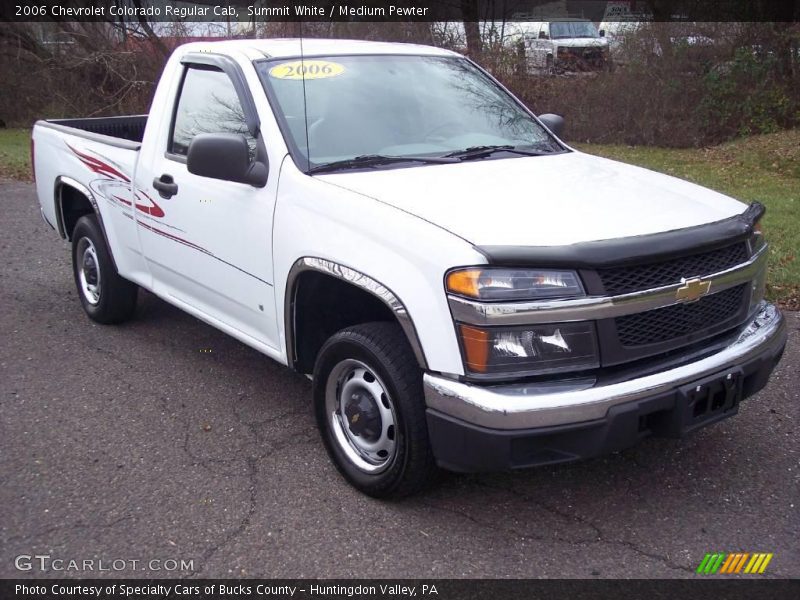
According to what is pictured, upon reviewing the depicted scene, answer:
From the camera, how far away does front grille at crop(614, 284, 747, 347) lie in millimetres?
3137

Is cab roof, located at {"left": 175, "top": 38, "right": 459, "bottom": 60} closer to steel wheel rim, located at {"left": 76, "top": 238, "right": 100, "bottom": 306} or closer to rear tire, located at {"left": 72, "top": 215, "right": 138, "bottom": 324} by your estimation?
rear tire, located at {"left": 72, "top": 215, "right": 138, "bottom": 324}

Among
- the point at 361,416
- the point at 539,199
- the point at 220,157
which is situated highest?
the point at 220,157

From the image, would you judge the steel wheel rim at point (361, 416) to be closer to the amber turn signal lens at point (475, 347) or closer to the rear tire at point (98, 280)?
the amber turn signal lens at point (475, 347)

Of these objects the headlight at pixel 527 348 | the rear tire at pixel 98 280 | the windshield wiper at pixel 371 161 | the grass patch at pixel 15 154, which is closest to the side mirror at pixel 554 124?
the windshield wiper at pixel 371 161

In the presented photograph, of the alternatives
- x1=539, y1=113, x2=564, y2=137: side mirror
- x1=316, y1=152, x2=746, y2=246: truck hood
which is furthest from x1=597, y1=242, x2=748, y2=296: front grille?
x1=539, y1=113, x2=564, y2=137: side mirror

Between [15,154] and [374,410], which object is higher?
[374,410]

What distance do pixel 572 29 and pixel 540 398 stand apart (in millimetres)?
18478

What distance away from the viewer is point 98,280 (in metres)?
5.88

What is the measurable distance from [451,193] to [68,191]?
150 inches

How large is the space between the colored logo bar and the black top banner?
13.0m

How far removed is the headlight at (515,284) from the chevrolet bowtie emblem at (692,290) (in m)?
0.46

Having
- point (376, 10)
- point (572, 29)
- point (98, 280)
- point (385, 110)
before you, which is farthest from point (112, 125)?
point (572, 29)

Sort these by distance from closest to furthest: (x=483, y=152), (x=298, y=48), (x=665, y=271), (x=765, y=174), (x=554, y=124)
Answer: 1. (x=665, y=271)
2. (x=483, y=152)
3. (x=298, y=48)
4. (x=554, y=124)
5. (x=765, y=174)
